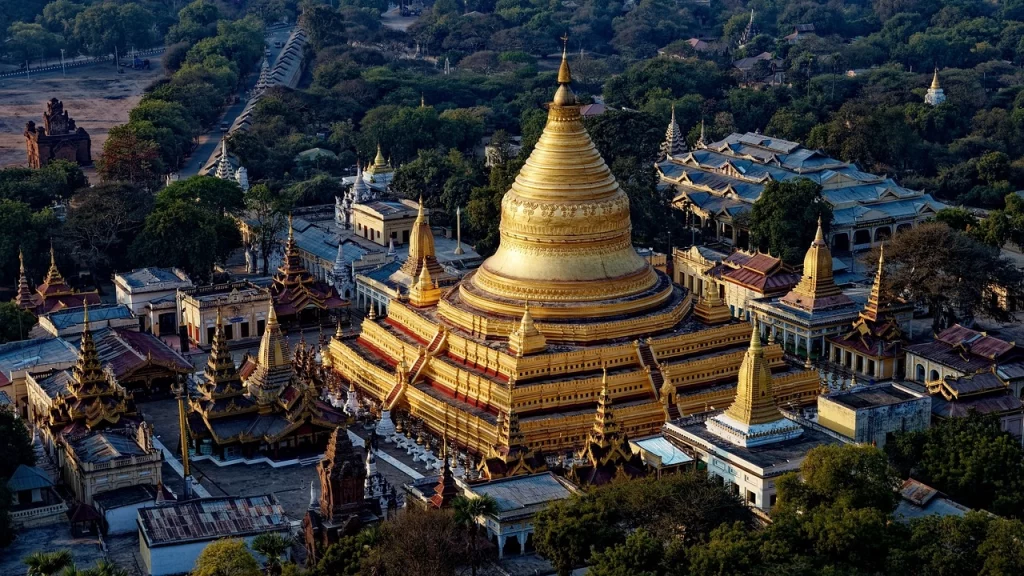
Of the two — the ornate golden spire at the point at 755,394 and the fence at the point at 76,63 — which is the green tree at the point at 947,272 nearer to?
the ornate golden spire at the point at 755,394

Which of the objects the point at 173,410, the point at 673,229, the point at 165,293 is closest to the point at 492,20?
the point at 673,229

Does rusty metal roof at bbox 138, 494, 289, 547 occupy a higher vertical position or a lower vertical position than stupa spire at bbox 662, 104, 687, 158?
lower

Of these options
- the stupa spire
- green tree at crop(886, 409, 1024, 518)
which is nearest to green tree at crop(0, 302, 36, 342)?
green tree at crop(886, 409, 1024, 518)

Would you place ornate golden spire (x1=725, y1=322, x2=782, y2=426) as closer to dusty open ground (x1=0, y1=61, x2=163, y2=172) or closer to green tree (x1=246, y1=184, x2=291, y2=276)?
green tree (x1=246, y1=184, x2=291, y2=276)

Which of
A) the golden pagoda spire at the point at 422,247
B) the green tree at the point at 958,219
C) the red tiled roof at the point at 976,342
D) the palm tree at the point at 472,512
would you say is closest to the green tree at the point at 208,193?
the golden pagoda spire at the point at 422,247

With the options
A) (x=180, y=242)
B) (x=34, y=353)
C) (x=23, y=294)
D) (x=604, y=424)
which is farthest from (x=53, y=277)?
(x=604, y=424)

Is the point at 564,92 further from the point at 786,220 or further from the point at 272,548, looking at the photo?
the point at 786,220
